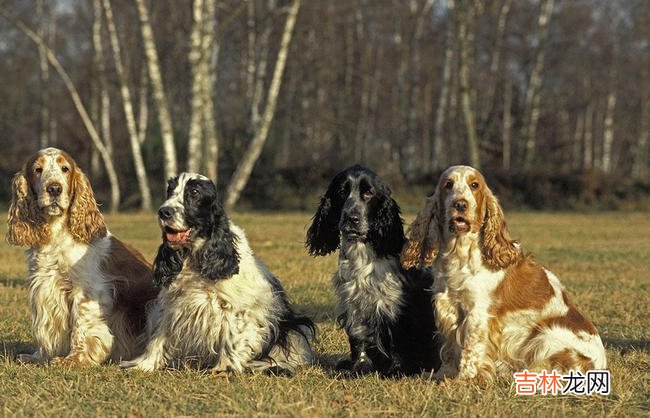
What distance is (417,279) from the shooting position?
22.6 ft

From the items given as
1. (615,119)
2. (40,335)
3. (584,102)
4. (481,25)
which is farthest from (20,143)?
(40,335)

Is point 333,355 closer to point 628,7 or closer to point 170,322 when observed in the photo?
point 170,322

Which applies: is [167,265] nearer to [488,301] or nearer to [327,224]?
[327,224]

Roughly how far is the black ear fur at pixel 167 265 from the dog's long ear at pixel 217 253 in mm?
118

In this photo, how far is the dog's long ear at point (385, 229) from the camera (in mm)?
6719

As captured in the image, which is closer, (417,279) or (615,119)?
(417,279)

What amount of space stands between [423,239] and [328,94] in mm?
39604

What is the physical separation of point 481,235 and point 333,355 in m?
1.91

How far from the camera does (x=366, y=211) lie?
6.69 m

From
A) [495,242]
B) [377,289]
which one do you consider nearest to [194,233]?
[377,289]

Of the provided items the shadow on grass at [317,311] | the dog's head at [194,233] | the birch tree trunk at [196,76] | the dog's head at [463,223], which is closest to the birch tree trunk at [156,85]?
the birch tree trunk at [196,76]

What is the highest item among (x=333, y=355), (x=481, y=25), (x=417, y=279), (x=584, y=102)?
(x=481, y=25)

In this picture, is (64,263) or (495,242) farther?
(64,263)

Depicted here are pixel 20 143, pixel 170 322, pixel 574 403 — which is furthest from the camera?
pixel 20 143
